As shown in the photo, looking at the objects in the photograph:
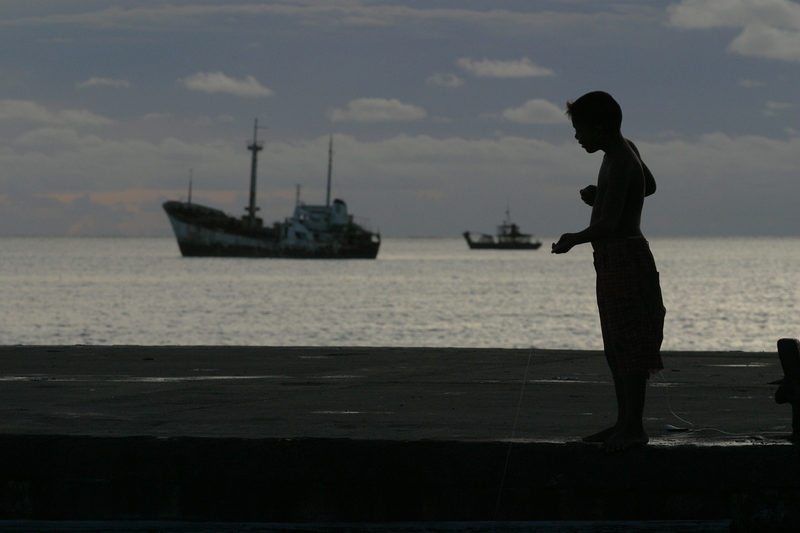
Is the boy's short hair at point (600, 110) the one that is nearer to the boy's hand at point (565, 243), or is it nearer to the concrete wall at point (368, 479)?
the boy's hand at point (565, 243)

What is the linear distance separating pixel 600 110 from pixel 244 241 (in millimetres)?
116495

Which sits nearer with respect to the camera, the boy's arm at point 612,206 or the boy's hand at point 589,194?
the boy's arm at point 612,206

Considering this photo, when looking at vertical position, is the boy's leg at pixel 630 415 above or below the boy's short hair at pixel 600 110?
below

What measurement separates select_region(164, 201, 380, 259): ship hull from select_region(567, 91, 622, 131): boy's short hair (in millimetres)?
112646

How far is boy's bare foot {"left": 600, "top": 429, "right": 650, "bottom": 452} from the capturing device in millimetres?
4348

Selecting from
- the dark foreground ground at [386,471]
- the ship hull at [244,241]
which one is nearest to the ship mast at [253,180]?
the ship hull at [244,241]

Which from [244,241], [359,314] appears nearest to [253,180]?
[244,241]

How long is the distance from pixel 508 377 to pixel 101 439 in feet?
13.2

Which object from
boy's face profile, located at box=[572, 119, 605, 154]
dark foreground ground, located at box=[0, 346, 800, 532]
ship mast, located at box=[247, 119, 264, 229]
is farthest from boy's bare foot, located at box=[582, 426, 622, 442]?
ship mast, located at box=[247, 119, 264, 229]

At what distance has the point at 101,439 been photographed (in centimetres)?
461

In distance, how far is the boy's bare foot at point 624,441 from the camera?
14.3 feet

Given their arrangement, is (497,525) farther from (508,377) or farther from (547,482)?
(508,377)

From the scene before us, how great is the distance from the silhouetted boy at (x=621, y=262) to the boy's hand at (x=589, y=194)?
179 millimetres

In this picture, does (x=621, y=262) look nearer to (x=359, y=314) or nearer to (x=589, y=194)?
(x=589, y=194)
